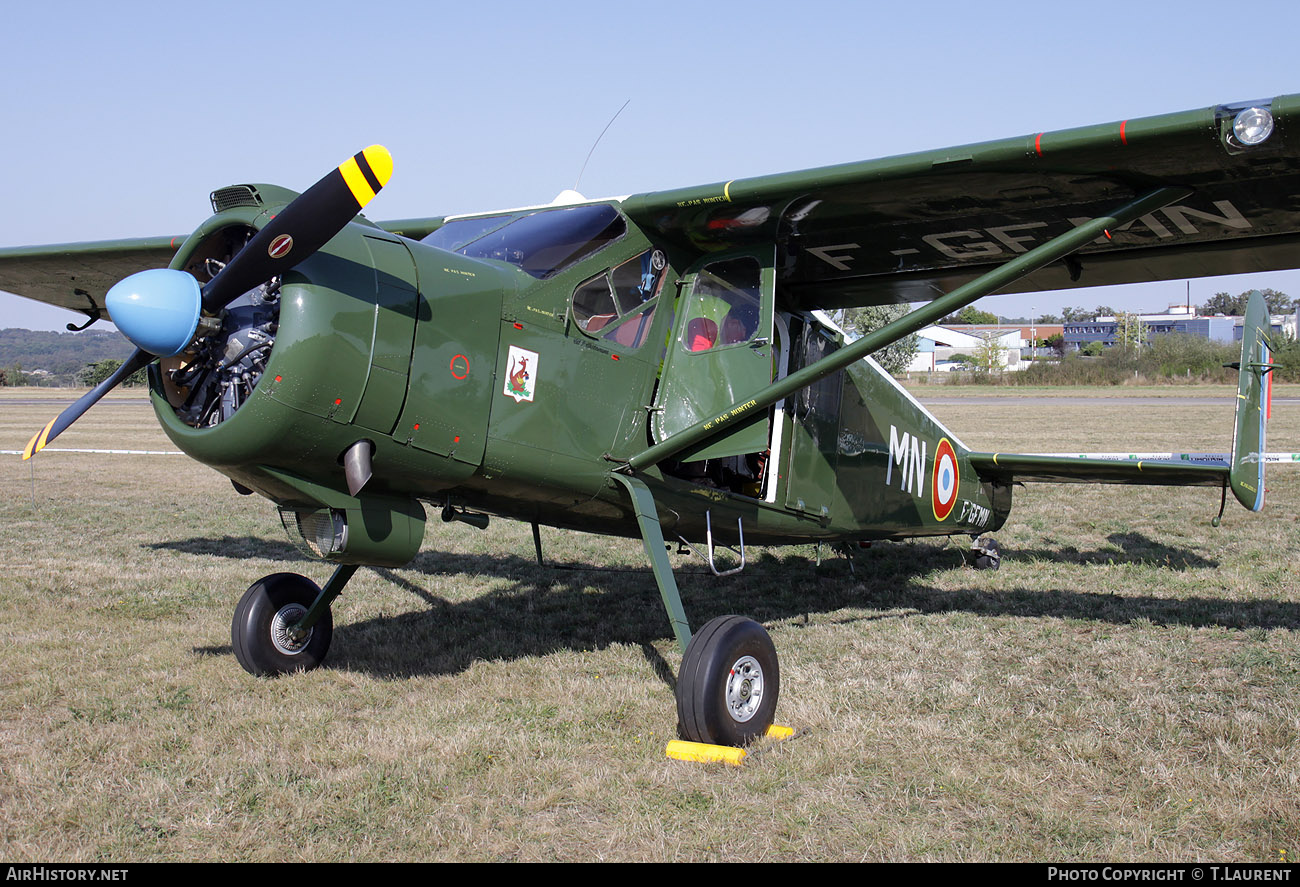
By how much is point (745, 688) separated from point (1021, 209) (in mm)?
3157

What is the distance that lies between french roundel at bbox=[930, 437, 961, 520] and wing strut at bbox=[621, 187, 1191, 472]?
10.8 feet

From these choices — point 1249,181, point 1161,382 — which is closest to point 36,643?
point 1249,181

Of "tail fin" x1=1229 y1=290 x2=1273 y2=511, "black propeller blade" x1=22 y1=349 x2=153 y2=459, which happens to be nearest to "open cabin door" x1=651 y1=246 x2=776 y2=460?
"black propeller blade" x1=22 y1=349 x2=153 y2=459

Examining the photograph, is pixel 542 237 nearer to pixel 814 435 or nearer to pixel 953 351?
pixel 814 435

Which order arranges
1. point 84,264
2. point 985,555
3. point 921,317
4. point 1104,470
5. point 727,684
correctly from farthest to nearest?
point 985,555, point 1104,470, point 84,264, point 921,317, point 727,684

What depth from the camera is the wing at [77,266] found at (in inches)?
284

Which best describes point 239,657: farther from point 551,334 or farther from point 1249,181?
point 1249,181

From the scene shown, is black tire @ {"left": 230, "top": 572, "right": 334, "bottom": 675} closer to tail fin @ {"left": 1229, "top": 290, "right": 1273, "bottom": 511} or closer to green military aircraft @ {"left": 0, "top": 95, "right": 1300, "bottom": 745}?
green military aircraft @ {"left": 0, "top": 95, "right": 1300, "bottom": 745}

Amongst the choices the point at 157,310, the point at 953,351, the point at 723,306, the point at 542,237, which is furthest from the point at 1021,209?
the point at 953,351

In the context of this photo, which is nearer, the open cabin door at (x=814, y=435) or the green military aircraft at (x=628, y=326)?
the green military aircraft at (x=628, y=326)

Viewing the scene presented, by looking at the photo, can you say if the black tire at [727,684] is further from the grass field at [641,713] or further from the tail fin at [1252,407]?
the tail fin at [1252,407]

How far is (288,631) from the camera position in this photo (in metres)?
5.97

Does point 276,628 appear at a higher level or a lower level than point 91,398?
lower

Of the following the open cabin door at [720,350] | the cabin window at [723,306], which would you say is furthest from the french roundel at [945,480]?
the cabin window at [723,306]
